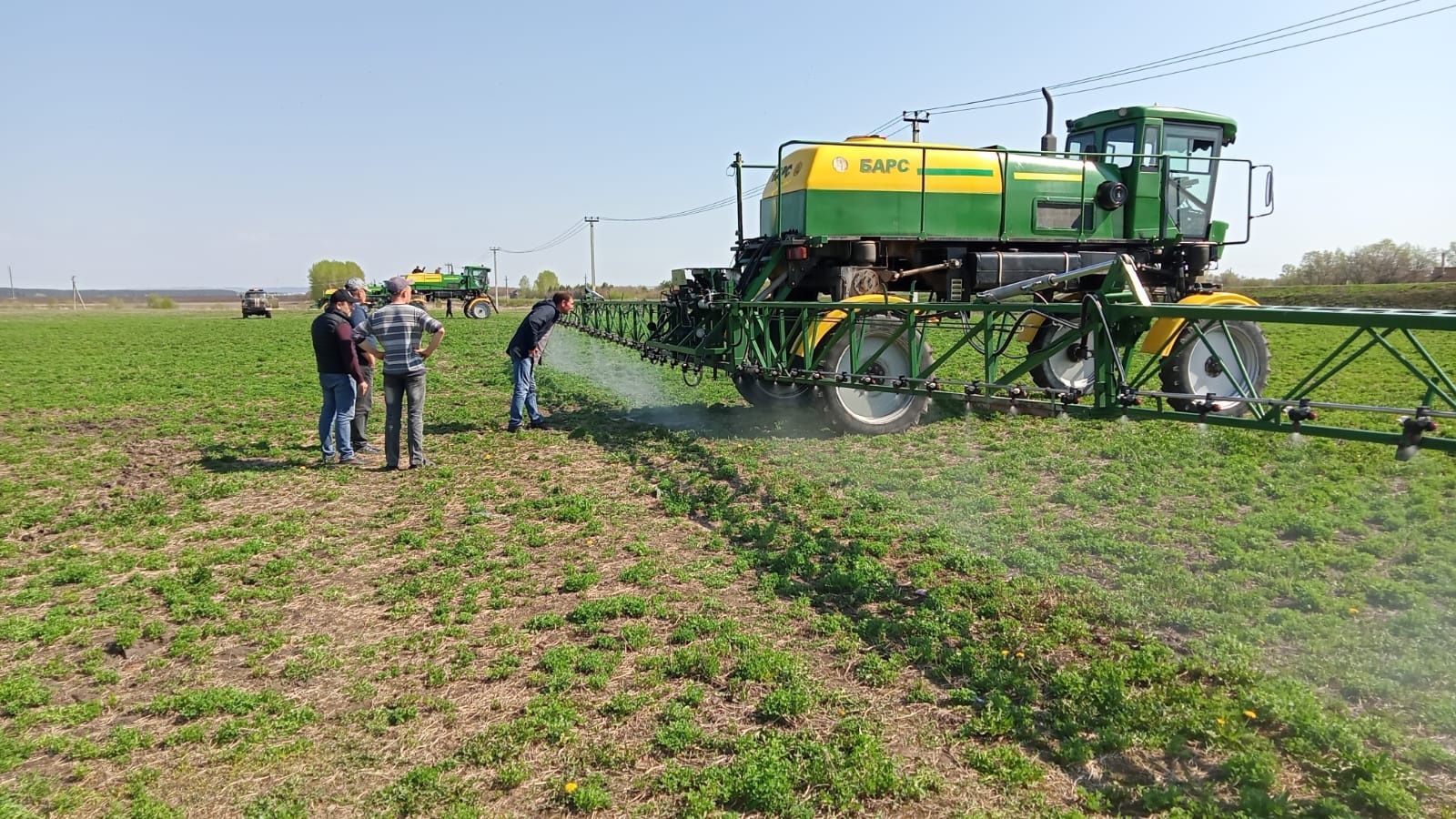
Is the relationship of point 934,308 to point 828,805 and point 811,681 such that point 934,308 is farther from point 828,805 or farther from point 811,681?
point 828,805

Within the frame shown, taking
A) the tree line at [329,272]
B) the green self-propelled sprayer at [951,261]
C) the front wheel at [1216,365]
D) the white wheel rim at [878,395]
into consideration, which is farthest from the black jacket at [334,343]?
the tree line at [329,272]

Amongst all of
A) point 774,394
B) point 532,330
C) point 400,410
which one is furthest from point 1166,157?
point 400,410

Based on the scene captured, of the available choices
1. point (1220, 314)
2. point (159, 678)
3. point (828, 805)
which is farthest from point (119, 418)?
point (1220, 314)

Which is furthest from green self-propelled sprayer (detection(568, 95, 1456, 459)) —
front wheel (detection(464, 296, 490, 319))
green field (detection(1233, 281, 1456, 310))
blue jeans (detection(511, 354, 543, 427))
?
front wheel (detection(464, 296, 490, 319))

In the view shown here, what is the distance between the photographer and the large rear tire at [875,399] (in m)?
8.66

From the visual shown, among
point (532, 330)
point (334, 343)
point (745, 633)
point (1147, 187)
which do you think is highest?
point (1147, 187)

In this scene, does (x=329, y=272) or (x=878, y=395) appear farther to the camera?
(x=329, y=272)

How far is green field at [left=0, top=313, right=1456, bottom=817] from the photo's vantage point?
10.1ft

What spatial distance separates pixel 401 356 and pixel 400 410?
58 centimetres

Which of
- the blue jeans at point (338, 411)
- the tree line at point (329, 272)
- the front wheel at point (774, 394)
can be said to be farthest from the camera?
the tree line at point (329, 272)

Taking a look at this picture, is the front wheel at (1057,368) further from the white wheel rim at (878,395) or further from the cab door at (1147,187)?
the cab door at (1147,187)

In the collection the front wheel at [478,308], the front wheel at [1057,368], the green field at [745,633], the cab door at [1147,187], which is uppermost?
the cab door at [1147,187]

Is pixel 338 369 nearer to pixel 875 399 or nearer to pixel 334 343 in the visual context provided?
pixel 334 343

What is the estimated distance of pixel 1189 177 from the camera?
412 inches
